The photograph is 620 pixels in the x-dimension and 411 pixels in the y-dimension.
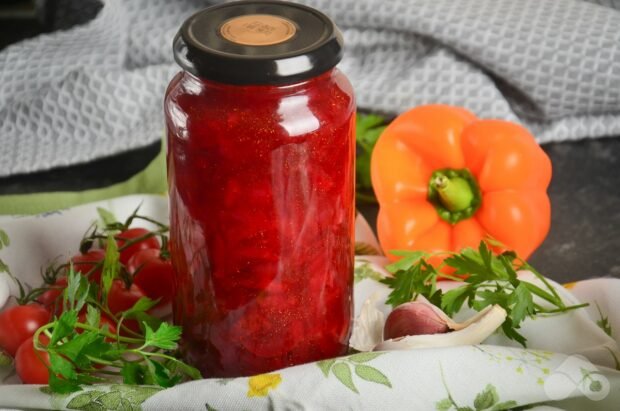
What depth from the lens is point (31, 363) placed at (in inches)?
43.2

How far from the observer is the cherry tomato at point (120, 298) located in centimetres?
119

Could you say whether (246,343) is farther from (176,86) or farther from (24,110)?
(24,110)

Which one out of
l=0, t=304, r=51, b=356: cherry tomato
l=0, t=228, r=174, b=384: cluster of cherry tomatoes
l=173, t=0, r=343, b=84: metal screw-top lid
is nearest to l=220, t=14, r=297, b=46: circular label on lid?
l=173, t=0, r=343, b=84: metal screw-top lid

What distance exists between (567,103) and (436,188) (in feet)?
1.45

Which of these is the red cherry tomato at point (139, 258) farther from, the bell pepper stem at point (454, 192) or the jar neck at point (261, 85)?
the bell pepper stem at point (454, 192)

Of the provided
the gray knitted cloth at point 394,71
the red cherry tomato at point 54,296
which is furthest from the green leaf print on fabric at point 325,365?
the gray knitted cloth at point 394,71

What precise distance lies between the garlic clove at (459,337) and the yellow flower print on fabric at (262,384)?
0.47ft

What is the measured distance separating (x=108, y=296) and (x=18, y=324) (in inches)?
4.2

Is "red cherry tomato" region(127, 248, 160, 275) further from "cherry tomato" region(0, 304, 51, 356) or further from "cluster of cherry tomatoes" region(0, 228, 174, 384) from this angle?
"cherry tomato" region(0, 304, 51, 356)

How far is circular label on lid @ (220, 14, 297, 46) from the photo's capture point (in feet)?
3.30

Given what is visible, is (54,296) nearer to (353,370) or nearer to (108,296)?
(108,296)

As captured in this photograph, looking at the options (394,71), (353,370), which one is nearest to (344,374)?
(353,370)

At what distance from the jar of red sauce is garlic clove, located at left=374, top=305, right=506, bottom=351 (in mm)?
85

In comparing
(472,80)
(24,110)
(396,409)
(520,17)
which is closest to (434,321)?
(396,409)
